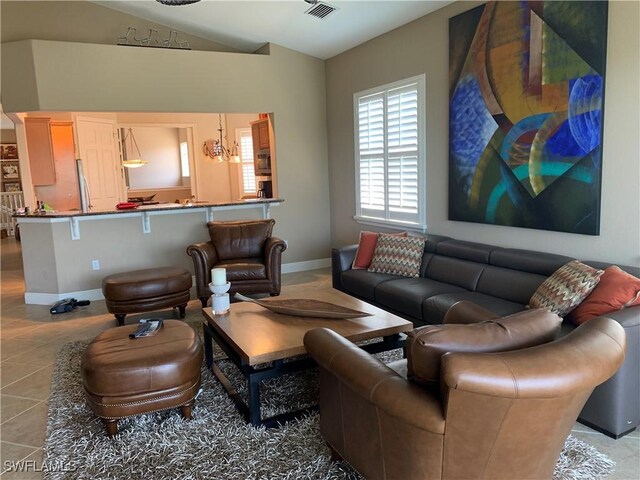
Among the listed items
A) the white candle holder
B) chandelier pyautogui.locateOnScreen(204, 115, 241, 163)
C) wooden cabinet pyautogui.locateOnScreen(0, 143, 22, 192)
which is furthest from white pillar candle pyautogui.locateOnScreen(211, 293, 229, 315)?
wooden cabinet pyautogui.locateOnScreen(0, 143, 22, 192)

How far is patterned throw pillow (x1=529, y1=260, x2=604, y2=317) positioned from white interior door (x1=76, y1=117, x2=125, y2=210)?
7.10 meters

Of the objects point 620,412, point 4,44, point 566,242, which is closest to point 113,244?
point 4,44

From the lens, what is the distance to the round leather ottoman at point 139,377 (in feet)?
8.28

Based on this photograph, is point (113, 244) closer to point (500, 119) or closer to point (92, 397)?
point (92, 397)

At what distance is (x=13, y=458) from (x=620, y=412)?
10.4ft

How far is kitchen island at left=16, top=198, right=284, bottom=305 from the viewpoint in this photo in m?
5.45

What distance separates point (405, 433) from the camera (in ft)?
5.50

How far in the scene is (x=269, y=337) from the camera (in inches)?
110

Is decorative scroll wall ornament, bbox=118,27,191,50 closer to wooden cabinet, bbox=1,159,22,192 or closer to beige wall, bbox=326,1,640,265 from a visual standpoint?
beige wall, bbox=326,1,640,265

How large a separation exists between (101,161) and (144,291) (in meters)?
4.60

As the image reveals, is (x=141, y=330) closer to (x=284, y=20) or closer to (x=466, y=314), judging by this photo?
(x=466, y=314)

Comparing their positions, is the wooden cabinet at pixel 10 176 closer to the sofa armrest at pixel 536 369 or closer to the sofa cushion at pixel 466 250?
the sofa cushion at pixel 466 250

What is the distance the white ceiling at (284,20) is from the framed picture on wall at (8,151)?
7522 millimetres

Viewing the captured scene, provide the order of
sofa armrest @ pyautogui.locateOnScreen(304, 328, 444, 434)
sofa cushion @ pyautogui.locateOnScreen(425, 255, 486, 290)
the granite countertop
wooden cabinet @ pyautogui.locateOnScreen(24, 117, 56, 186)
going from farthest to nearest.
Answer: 1. wooden cabinet @ pyautogui.locateOnScreen(24, 117, 56, 186)
2. the granite countertop
3. sofa cushion @ pyautogui.locateOnScreen(425, 255, 486, 290)
4. sofa armrest @ pyautogui.locateOnScreen(304, 328, 444, 434)
